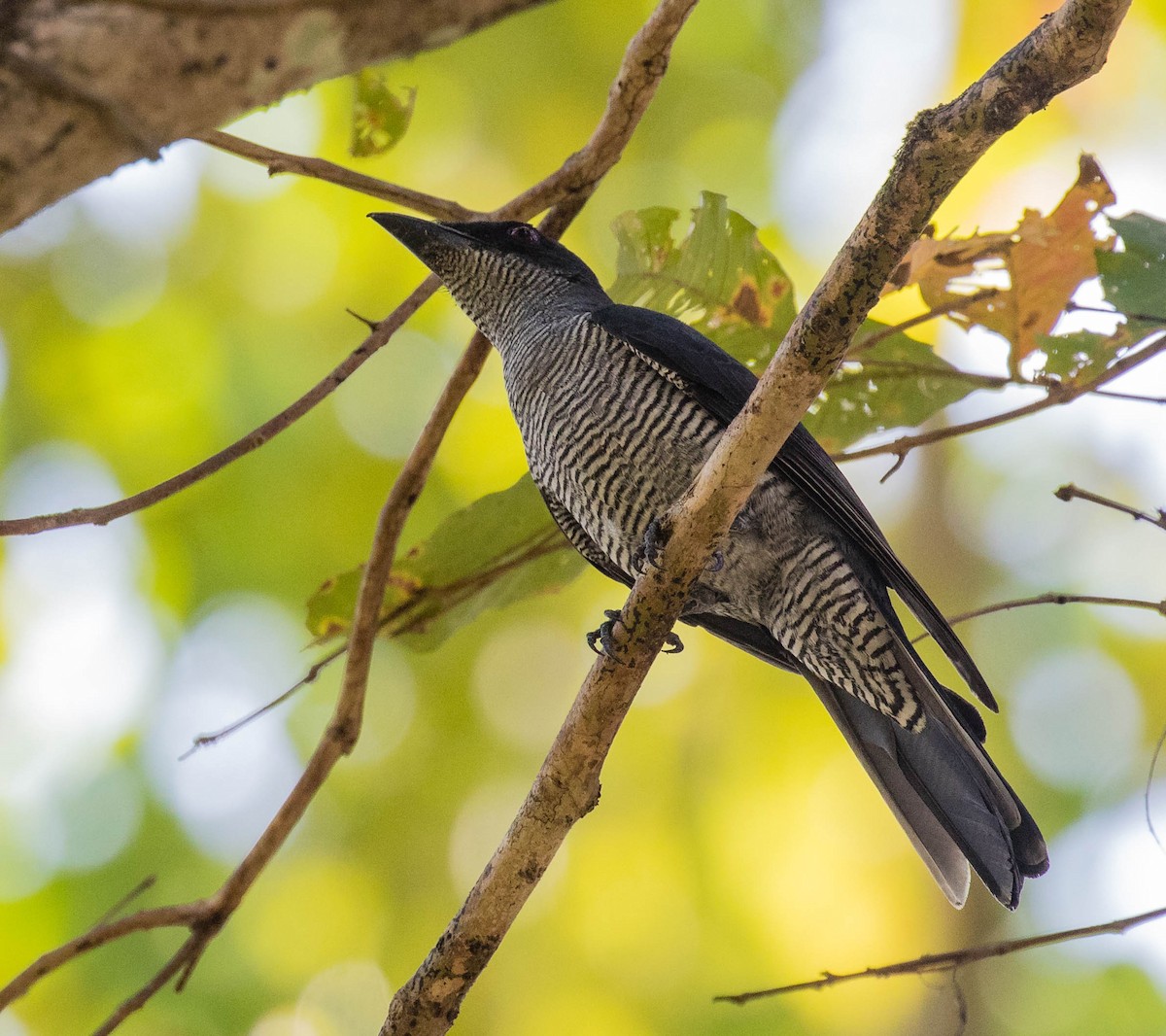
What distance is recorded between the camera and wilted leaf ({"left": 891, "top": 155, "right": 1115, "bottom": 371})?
3.29 m

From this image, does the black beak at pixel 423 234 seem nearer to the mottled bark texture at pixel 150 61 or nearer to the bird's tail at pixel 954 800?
the bird's tail at pixel 954 800

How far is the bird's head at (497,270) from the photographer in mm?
3963

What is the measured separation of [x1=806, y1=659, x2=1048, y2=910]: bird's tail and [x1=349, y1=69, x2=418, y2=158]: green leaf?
2.29 metres

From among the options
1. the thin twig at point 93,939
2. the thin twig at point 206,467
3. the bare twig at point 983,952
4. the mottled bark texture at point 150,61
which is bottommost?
the bare twig at point 983,952

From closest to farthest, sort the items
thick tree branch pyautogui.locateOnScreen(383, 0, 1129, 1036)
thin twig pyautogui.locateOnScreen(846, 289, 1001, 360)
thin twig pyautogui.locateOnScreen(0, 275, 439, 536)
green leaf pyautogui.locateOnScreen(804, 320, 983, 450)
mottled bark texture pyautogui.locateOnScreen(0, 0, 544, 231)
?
1. mottled bark texture pyautogui.locateOnScreen(0, 0, 544, 231)
2. thick tree branch pyautogui.locateOnScreen(383, 0, 1129, 1036)
3. thin twig pyautogui.locateOnScreen(0, 275, 439, 536)
4. thin twig pyautogui.locateOnScreen(846, 289, 1001, 360)
5. green leaf pyautogui.locateOnScreen(804, 320, 983, 450)

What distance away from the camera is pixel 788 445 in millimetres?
3260

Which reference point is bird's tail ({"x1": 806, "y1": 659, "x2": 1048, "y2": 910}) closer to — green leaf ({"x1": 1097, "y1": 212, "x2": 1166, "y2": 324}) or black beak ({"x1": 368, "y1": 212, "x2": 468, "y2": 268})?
green leaf ({"x1": 1097, "y1": 212, "x2": 1166, "y2": 324})

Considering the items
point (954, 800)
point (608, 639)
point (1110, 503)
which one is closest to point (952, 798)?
point (954, 800)

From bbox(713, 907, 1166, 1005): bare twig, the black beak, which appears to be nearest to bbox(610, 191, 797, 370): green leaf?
the black beak

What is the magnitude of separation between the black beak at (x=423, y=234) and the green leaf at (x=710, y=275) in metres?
0.57

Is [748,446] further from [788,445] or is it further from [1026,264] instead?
[1026,264]

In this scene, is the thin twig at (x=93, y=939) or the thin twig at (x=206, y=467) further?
the thin twig at (x=93, y=939)

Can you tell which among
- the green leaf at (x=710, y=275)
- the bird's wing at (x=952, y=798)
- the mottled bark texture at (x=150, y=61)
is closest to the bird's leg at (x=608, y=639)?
the bird's wing at (x=952, y=798)

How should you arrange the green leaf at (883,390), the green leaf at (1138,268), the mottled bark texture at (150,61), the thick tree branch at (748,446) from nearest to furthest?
the mottled bark texture at (150,61), the thick tree branch at (748,446), the green leaf at (1138,268), the green leaf at (883,390)
